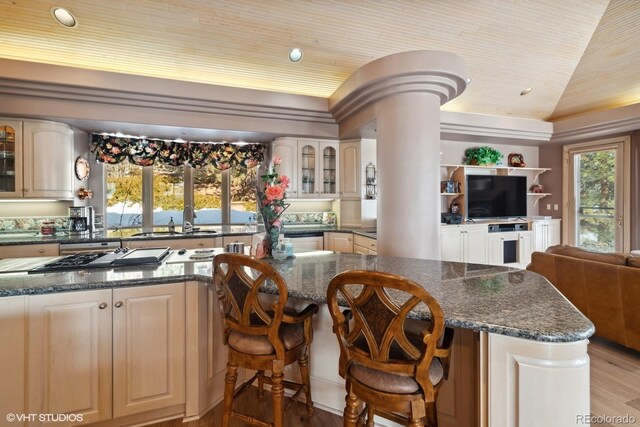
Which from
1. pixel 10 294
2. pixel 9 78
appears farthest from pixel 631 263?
pixel 9 78

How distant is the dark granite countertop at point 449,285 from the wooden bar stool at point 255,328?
12 cm

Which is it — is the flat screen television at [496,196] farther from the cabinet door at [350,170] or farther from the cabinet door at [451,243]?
the cabinet door at [350,170]

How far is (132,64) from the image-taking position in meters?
3.70

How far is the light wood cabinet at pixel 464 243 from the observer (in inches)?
195

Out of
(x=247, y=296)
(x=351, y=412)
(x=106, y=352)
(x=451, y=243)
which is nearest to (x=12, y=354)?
(x=106, y=352)

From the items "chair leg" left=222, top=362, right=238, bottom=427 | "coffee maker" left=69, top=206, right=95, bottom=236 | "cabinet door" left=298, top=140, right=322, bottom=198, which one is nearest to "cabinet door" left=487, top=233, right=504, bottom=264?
"cabinet door" left=298, top=140, right=322, bottom=198

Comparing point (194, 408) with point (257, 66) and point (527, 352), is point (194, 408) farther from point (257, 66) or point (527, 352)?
point (257, 66)


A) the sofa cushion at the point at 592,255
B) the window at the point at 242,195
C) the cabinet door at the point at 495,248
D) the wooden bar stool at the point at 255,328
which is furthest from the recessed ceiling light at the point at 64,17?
the cabinet door at the point at 495,248

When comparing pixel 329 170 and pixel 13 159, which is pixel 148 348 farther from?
pixel 329 170

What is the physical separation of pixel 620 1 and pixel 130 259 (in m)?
5.99

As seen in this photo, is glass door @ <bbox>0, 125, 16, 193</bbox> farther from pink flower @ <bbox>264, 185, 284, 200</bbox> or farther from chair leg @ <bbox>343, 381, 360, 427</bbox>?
chair leg @ <bbox>343, 381, 360, 427</bbox>

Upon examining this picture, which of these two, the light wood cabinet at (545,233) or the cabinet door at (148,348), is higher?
the light wood cabinet at (545,233)

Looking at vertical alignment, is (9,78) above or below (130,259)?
above

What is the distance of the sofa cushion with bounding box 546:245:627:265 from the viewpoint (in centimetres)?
259
